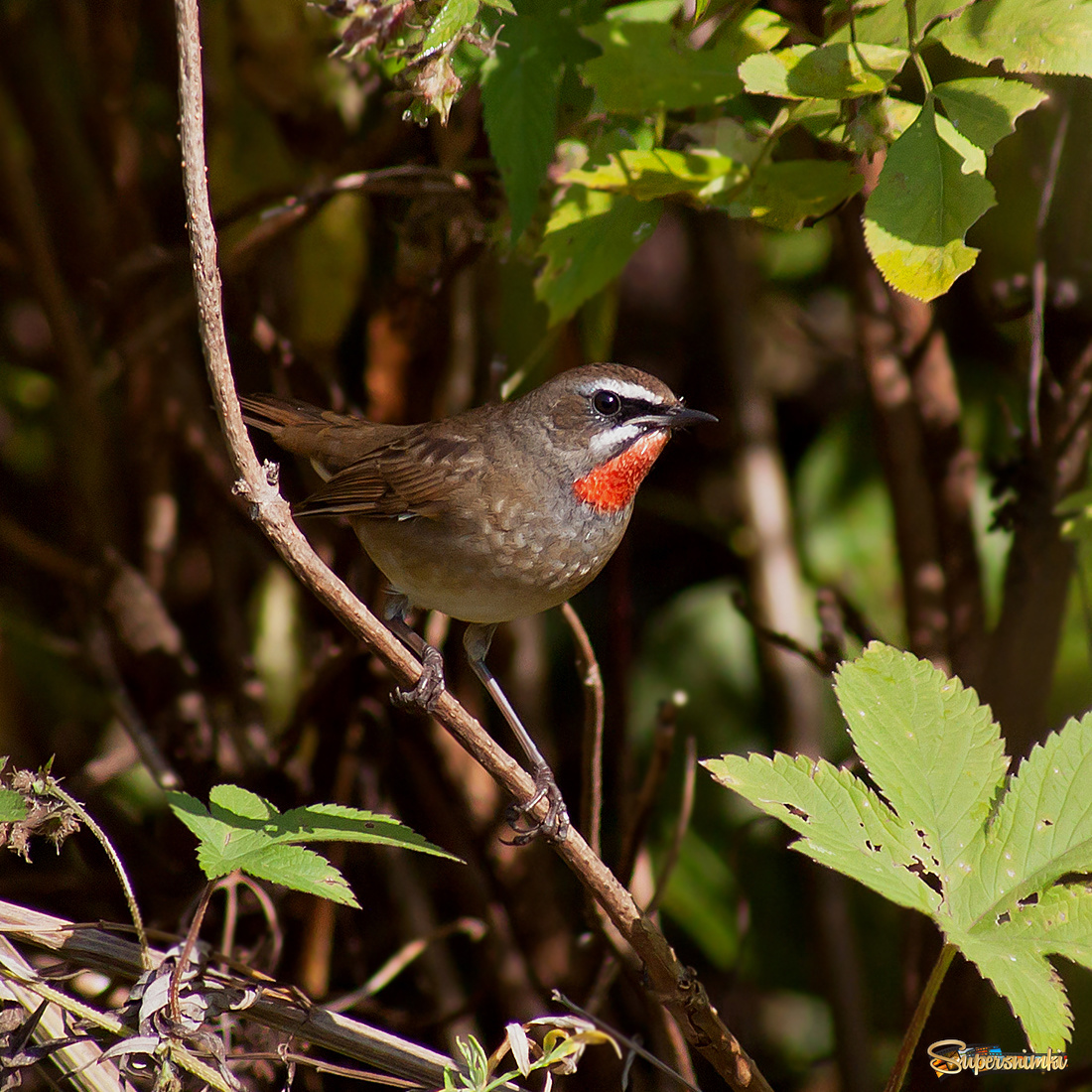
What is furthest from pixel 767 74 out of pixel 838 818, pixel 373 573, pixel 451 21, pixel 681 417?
pixel 373 573

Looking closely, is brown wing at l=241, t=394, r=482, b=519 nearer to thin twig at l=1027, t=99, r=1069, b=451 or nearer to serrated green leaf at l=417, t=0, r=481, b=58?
serrated green leaf at l=417, t=0, r=481, b=58

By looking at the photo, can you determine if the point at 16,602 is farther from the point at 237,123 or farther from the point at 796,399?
the point at 796,399

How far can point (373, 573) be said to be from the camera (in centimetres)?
377

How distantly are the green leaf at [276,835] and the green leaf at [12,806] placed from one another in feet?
0.75

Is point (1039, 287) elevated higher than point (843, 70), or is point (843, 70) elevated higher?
point (843, 70)

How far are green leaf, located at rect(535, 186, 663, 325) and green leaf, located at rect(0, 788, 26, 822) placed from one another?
1.45 meters

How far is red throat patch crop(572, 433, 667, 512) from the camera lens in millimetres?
3088

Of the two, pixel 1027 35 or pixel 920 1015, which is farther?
pixel 1027 35

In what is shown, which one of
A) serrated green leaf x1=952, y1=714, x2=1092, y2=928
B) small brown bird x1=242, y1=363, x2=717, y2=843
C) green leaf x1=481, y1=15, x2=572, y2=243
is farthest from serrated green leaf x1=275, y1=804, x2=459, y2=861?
green leaf x1=481, y1=15, x2=572, y2=243

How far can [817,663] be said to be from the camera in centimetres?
311

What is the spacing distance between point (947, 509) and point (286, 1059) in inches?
96.3

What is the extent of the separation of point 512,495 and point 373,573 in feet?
2.79

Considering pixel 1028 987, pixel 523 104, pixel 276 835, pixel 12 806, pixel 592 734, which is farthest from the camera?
pixel 592 734

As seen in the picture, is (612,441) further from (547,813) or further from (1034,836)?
(1034,836)
